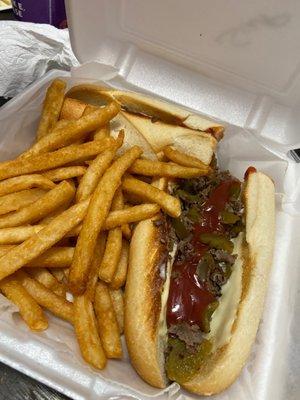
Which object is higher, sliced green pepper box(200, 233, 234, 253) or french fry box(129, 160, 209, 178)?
french fry box(129, 160, 209, 178)

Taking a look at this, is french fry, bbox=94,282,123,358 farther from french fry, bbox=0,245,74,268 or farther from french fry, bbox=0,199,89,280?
french fry, bbox=0,199,89,280

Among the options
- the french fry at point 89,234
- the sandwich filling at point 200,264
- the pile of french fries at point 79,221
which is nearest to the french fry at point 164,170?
the pile of french fries at point 79,221

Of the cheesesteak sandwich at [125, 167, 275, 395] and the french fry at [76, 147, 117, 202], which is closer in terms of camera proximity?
the cheesesteak sandwich at [125, 167, 275, 395]

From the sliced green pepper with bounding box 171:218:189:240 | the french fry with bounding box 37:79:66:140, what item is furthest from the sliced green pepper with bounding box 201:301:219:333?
the french fry with bounding box 37:79:66:140

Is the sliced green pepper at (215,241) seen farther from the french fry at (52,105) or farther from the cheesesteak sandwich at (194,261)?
the french fry at (52,105)

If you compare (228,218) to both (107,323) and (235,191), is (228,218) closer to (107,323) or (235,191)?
(235,191)

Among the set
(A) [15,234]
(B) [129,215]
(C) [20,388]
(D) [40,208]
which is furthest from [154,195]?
(C) [20,388]
